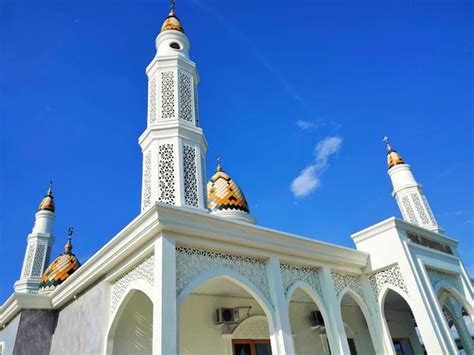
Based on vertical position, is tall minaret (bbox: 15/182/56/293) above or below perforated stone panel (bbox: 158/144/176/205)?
above

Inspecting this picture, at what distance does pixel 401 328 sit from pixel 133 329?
8151 millimetres

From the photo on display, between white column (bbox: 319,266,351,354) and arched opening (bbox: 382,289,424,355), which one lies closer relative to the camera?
white column (bbox: 319,266,351,354)

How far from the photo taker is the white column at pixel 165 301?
3721mm

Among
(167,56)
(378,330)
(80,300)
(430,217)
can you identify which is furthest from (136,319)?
(430,217)

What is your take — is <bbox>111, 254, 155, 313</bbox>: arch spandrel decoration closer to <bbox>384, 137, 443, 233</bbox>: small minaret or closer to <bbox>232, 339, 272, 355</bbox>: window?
<bbox>232, 339, 272, 355</bbox>: window

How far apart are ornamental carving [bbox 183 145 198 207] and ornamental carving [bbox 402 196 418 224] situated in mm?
8170

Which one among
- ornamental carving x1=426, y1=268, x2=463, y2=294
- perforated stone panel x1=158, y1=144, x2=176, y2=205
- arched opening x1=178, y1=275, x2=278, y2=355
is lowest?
arched opening x1=178, y1=275, x2=278, y2=355

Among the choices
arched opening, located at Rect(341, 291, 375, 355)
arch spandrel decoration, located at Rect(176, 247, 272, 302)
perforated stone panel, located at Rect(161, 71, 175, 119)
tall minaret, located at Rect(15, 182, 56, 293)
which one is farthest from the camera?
tall minaret, located at Rect(15, 182, 56, 293)

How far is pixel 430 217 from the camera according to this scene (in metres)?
11.3

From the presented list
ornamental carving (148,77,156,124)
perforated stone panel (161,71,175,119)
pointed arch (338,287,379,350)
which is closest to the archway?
pointed arch (338,287,379,350)

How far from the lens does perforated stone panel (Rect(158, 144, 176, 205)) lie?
5754 millimetres

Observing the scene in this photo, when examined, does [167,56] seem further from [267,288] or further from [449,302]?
[449,302]

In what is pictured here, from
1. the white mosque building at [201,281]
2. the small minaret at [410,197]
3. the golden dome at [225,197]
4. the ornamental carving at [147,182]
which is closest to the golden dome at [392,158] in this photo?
the small minaret at [410,197]

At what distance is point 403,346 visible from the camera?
10.1 metres
